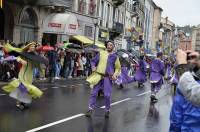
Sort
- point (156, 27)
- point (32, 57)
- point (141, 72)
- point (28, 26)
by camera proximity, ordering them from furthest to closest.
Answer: point (156, 27) → point (28, 26) → point (141, 72) → point (32, 57)

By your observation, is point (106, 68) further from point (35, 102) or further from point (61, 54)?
point (61, 54)

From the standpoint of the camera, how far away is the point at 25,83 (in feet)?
37.9

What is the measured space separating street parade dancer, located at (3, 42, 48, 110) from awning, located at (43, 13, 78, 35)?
64.1ft

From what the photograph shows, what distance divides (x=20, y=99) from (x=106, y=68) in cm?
211

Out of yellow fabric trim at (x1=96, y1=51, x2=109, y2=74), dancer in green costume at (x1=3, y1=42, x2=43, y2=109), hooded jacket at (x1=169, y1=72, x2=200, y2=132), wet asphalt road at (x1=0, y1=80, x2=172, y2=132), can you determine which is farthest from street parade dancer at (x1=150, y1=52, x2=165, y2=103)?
hooded jacket at (x1=169, y1=72, x2=200, y2=132)

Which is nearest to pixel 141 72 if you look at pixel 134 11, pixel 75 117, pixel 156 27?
pixel 75 117

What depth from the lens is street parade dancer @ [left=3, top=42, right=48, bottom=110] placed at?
11.4m

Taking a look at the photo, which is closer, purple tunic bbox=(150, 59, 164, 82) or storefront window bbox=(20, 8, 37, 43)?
purple tunic bbox=(150, 59, 164, 82)

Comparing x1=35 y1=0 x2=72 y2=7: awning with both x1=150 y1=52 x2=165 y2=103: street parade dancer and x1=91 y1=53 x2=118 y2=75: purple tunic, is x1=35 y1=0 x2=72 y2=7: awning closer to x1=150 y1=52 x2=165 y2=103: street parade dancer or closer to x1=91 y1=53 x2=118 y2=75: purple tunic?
x1=150 y1=52 x2=165 y2=103: street parade dancer

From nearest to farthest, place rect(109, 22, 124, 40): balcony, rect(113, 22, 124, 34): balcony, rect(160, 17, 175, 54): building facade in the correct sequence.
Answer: rect(109, 22, 124, 40): balcony, rect(113, 22, 124, 34): balcony, rect(160, 17, 175, 54): building facade

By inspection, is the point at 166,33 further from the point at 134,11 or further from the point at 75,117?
the point at 75,117

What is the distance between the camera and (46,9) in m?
32.1

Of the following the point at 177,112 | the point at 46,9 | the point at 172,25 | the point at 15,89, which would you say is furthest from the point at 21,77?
the point at 172,25

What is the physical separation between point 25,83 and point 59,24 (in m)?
20.2
